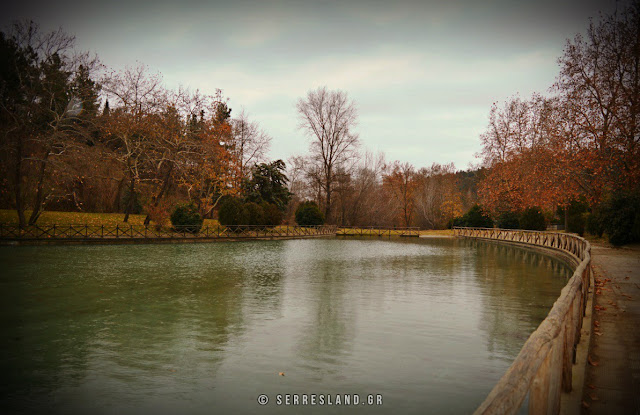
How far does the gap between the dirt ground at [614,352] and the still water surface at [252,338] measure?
1373 millimetres

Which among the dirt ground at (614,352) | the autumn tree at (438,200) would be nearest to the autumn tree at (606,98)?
the dirt ground at (614,352)

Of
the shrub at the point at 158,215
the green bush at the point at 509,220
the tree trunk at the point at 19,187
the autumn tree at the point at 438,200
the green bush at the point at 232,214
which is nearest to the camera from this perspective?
the tree trunk at the point at 19,187

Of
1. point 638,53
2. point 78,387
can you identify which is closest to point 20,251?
point 78,387

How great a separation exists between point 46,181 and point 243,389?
3526 cm

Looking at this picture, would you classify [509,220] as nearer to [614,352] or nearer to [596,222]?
[596,222]

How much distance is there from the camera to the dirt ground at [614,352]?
4.46 m

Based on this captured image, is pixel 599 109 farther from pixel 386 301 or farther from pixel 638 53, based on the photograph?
pixel 386 301

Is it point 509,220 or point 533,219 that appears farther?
point 509,220

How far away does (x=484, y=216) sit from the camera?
176 feet

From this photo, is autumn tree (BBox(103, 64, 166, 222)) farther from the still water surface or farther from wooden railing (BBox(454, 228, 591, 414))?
wooden railing (BBox(454, 228, 591, 414))

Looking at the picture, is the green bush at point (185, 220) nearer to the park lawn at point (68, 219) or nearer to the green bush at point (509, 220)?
the park lawn at point (68, 219)

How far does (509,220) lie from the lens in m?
45.1

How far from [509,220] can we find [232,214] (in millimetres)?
27555

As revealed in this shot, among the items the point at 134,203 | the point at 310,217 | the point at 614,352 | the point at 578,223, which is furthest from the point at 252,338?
the point at 310,217
